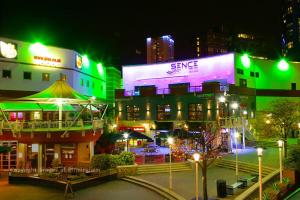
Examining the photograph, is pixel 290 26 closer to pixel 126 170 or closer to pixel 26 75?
pixel 26 75

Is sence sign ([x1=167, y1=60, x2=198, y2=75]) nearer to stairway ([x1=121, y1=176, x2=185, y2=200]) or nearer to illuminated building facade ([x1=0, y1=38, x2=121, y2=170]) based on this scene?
illuminated building facade ([x1=0, y1=38, x2=121, y2=170])

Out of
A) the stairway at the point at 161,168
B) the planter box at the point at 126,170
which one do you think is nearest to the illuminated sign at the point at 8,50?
the planter box at the point at 126,170

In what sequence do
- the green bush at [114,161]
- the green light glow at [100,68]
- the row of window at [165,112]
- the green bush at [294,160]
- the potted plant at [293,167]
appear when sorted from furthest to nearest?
1. the green light glow at [100,68]
2. the row of window at [165,112]
3. the green bush at [114,161]
4. the green bush at [294,160]
5. the potted plant at [293,167]

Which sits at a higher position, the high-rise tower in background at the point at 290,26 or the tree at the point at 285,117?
the high-rise tower in background at the point at 290,26

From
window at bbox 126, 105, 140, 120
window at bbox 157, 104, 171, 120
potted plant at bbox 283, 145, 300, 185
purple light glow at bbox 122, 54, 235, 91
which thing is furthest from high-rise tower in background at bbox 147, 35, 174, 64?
potted plant at bbox 283, 145, 300, 185

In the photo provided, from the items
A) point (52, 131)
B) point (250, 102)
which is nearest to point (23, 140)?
point (52, 131)

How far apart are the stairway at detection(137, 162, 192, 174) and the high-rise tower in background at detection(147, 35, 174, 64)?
89201 mm

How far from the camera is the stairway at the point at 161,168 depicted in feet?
90.1

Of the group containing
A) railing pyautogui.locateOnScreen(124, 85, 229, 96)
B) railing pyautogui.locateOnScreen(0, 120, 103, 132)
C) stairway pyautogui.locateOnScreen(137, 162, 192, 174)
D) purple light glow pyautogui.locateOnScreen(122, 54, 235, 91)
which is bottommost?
stairway pyautogui.locateOnScreen(137, 162, 192, 174)

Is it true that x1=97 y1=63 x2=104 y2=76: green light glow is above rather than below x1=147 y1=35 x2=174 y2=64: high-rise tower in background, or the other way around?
below

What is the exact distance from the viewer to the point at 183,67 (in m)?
44.5

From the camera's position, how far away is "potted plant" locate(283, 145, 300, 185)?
19641 millimetres

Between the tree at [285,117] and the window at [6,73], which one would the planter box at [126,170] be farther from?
the window at [6,73]

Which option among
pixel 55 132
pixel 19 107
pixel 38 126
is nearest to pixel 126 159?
pixel 55 132
